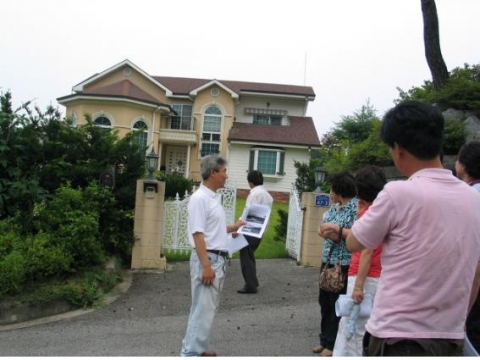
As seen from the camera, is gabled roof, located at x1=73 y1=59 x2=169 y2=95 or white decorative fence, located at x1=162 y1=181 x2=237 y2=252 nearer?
white decorative fence, located at x1=162 y1=181 x2=237 y2=252

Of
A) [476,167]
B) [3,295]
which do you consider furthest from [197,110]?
[476,167]

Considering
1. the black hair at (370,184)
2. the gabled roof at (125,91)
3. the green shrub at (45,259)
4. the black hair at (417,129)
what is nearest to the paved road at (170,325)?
the green shrub at (45,259)

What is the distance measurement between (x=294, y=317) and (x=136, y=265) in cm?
376

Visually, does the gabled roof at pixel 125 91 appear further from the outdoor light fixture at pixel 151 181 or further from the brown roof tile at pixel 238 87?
the outdoor light fixture at pixel 151 181

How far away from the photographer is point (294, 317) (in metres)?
6.62

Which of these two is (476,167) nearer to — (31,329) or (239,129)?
(31,329)

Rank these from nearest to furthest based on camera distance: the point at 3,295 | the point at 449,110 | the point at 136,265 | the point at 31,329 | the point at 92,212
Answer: the point at 31,329
the point at 3,295
the point at 92,212
the point at 136,265
the point at 449,110

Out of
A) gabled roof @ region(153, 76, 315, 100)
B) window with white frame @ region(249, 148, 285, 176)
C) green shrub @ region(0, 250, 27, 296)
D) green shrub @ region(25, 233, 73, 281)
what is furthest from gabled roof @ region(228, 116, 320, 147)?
green shrub @ region(0, 250, 27, 296)

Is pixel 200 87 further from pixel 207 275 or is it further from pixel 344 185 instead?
pixel 207 275

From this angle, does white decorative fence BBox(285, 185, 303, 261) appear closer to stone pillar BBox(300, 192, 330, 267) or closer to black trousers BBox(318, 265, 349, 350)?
stone pillar BBox(300, 192, 330, 267)

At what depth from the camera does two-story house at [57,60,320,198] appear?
2975cm

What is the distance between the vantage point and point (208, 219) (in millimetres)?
4457

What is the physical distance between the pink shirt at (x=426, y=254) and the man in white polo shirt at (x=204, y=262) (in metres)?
2.36

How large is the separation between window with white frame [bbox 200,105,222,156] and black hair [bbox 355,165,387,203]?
1104 inches
